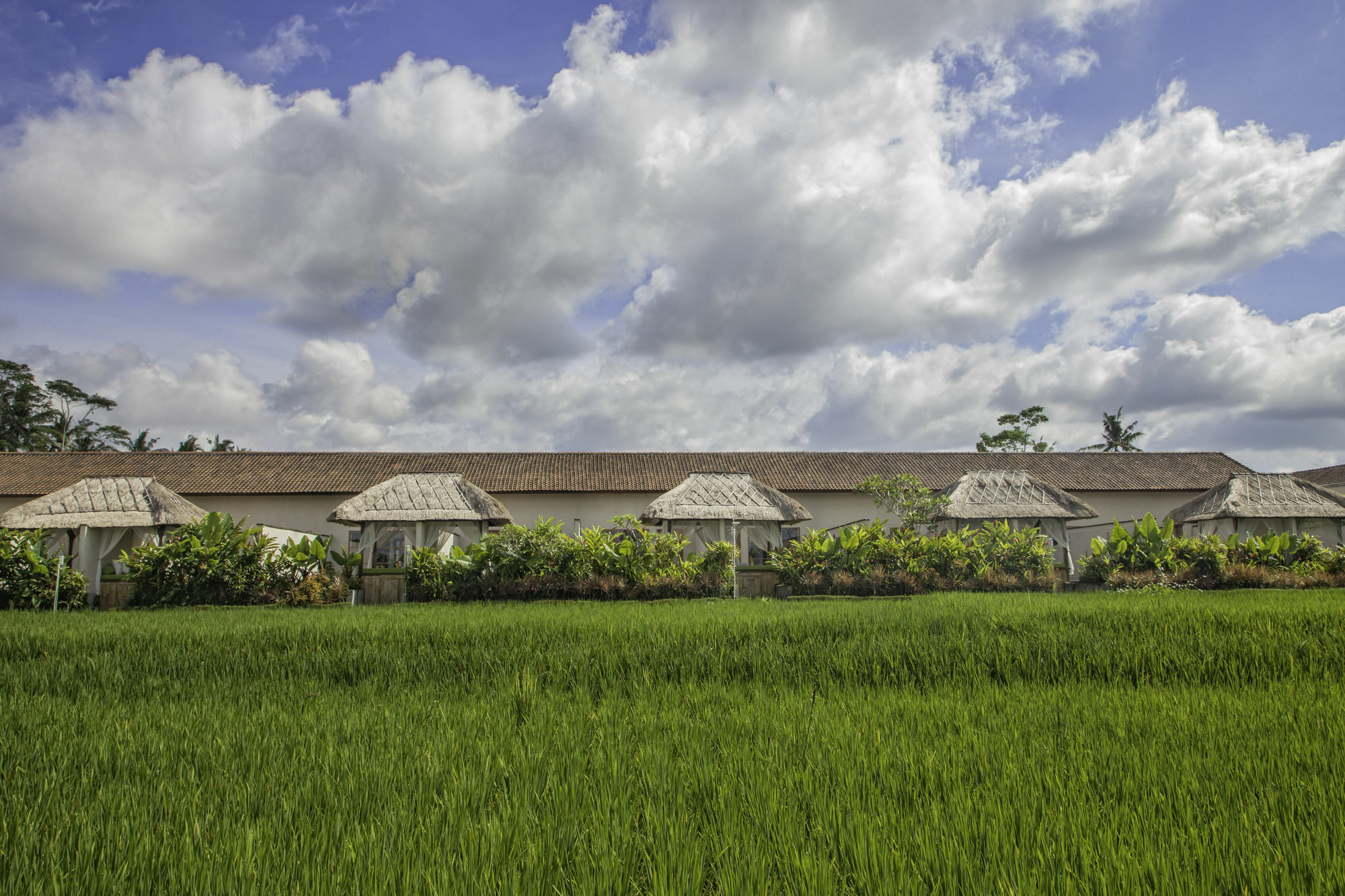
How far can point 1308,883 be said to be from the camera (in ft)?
5.80

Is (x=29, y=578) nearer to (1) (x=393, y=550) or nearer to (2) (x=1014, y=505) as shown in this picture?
(1) (x=393, y=550)

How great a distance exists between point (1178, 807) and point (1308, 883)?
16.8 inches

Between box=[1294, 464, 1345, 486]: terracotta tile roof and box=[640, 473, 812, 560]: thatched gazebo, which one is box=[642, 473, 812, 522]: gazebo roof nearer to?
box=[640, 473, 812, 560]: thatched gazebo

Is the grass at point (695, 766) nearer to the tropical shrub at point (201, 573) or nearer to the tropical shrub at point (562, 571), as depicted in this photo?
the tropical shrub at point (562, 571)

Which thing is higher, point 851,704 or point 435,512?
point 435,512

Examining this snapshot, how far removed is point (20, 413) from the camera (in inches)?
1422

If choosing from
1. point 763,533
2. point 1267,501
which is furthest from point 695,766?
point 1267,501

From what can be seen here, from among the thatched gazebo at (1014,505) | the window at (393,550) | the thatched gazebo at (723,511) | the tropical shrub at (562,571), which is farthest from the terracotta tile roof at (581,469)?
the tropical shrub at (562,571)

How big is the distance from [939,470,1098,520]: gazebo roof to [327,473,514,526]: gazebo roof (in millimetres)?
12058

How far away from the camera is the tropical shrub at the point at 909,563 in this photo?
560 inches

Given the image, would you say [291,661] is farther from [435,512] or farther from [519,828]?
[435,512]

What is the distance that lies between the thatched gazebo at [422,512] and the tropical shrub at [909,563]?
7561mm

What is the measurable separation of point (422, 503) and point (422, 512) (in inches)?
13.7

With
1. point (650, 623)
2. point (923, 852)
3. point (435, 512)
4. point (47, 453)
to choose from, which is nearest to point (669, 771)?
point (923, 852)
